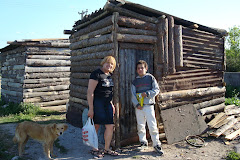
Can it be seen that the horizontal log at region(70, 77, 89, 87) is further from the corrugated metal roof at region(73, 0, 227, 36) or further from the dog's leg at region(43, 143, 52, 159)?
the dog's leg at region(43, 143, 52, 159)

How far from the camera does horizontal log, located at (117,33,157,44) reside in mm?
5392

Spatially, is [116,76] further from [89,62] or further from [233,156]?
[233,156]

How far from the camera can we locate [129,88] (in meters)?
5.77

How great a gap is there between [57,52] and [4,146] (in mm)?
6578

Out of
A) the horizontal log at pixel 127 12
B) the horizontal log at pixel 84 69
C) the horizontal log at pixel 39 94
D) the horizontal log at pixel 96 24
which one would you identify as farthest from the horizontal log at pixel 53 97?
the horizontal log at pixel 127 12

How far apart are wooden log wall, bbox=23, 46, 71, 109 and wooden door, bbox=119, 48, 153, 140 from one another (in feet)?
20.6

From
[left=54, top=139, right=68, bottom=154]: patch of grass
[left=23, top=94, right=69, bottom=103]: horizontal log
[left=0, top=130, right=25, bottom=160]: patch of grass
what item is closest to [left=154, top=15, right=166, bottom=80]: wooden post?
[left=54, top=139, right=68, bottom=154]: patch of grass

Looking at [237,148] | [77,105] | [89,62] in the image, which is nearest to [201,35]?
[237,148]

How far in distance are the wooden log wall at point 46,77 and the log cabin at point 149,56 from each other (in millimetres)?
3238

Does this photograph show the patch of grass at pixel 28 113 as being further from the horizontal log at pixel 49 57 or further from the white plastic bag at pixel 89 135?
the white plastic bag at pixel 89 135

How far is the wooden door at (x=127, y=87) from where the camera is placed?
5610 mm

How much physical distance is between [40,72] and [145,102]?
7.32 metres

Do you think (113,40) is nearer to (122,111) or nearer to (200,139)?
(122,111)

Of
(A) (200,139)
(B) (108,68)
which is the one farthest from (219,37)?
(B) (108,68)
